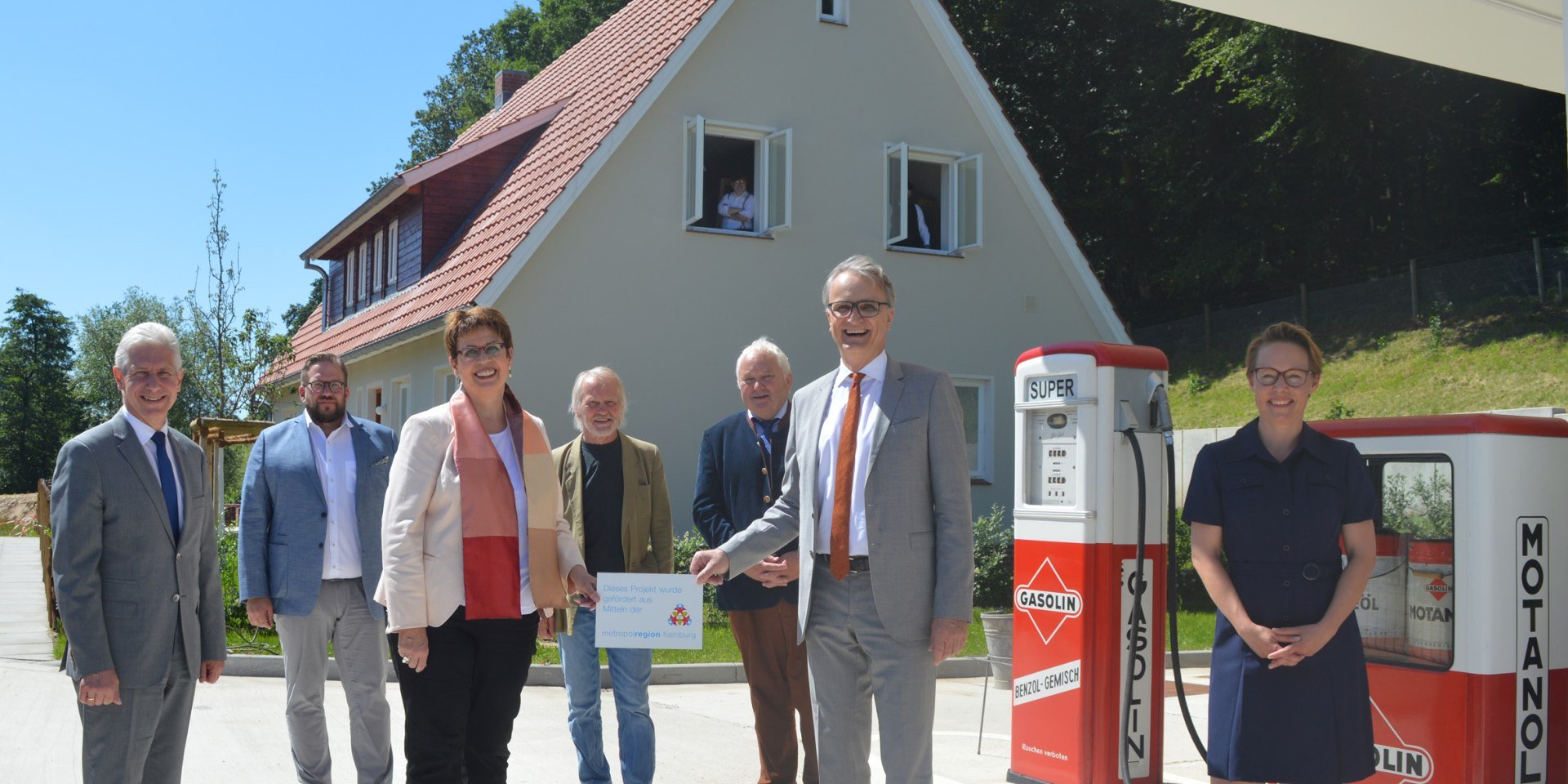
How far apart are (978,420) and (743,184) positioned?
4.83 meters

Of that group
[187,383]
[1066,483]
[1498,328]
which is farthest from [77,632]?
[1498,328]

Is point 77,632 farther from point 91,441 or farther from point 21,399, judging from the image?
point 21,399

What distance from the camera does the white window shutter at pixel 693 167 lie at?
55.5 ft

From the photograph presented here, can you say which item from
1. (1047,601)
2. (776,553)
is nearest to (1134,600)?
(1047,601)

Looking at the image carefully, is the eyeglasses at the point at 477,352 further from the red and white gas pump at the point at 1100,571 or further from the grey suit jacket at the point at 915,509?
the red and white gas pump at the point at 1100,571

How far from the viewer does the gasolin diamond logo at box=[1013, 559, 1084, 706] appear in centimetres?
664

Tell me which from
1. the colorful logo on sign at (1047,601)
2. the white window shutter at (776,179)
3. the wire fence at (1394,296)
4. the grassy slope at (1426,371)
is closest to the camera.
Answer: the colorful logo on sign at (1047,601)

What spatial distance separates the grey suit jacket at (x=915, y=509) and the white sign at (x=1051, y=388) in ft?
7.01

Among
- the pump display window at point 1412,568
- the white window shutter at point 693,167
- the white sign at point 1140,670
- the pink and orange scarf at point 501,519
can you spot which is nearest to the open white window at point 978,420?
the white window shutter at point 693,167

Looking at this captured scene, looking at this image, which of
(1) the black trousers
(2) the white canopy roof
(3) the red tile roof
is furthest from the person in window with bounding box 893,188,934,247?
(1) the black trousers

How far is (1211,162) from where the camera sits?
36.3 m

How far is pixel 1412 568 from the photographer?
19.8 feet

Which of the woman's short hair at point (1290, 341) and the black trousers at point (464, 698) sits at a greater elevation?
the woman's short hair at point (1290, 341)

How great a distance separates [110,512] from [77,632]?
0.41m
